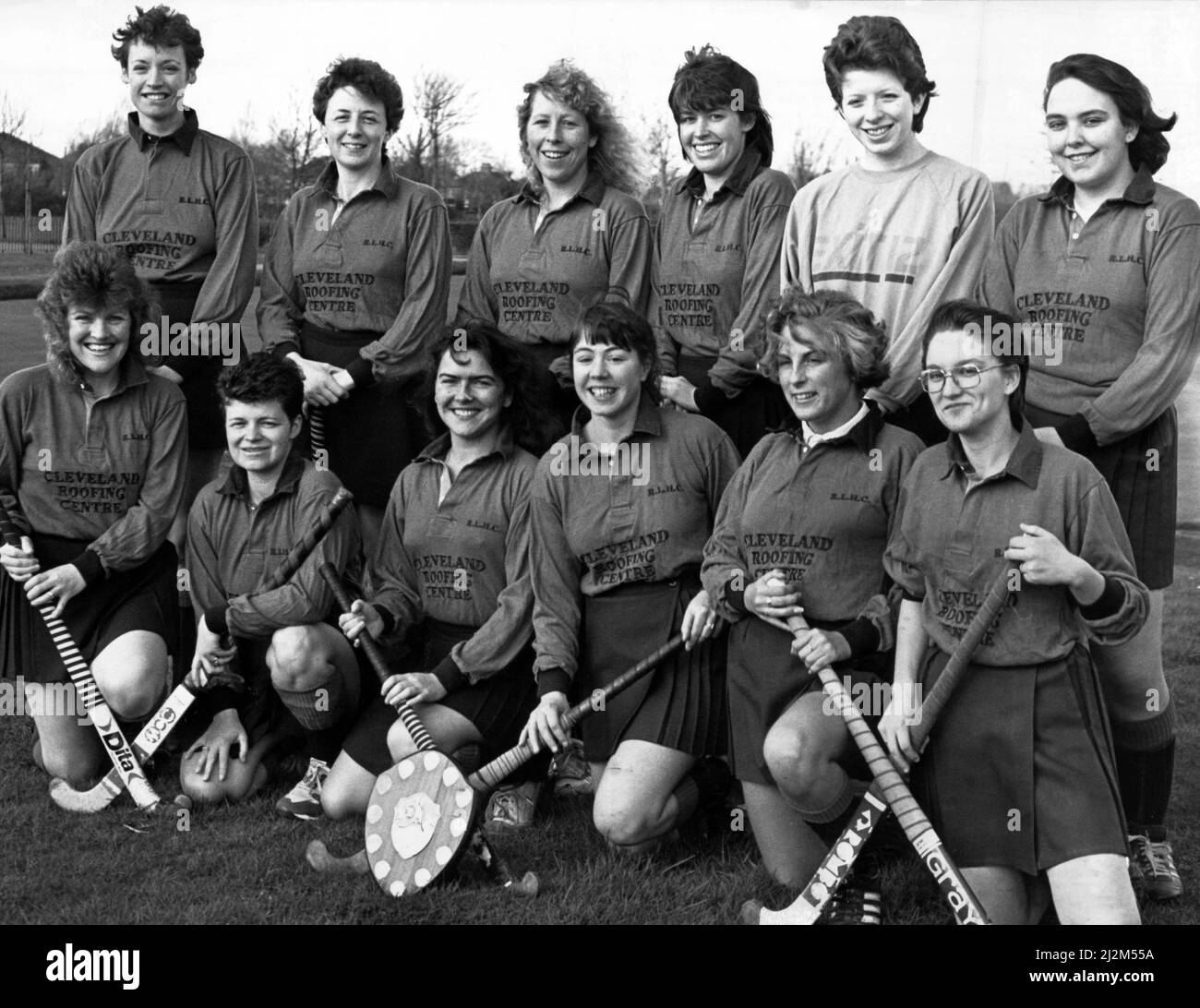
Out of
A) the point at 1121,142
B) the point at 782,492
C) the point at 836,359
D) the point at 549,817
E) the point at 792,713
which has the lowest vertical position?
the point at 549,817

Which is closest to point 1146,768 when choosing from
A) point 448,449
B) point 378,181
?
point 448,449

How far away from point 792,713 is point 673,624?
0.52 metres

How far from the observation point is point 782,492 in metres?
3.92

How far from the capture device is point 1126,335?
3.97m

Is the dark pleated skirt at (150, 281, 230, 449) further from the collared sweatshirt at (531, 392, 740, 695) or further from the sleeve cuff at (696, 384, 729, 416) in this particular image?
the sleeve cuff at (696, 384, 729, 416)

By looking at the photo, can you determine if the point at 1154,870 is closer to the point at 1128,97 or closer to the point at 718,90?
the point at 1128,97

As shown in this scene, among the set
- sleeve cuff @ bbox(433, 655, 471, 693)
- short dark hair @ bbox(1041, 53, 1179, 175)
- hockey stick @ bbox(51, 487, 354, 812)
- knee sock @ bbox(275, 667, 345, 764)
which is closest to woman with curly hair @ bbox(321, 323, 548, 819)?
sleeve cuff @ bbox(433, 655, 471, 693)

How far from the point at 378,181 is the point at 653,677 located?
6.60 feet

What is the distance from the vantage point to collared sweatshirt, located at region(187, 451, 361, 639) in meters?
4.49

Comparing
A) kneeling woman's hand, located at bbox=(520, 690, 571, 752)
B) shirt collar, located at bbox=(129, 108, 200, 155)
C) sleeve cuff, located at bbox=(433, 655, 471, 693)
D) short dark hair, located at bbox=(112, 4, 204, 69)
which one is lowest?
kneeling woman's hand, located at bbox=(520, 690, 571, 752)

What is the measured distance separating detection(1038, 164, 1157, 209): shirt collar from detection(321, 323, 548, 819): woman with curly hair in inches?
64.0
